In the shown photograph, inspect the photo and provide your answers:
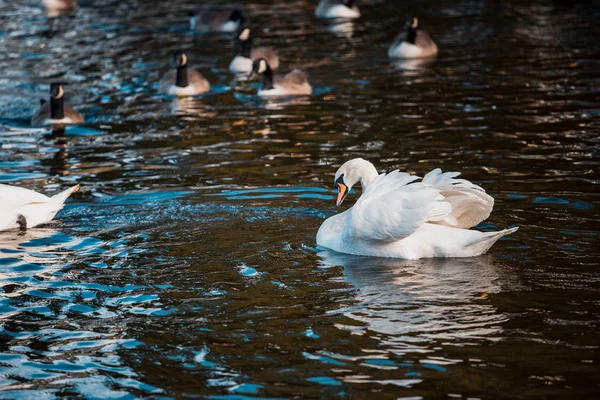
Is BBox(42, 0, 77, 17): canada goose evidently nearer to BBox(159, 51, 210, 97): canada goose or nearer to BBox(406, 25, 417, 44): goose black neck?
BBox(159, 51, 210, 97): canada goose

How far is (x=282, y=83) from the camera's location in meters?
20.6

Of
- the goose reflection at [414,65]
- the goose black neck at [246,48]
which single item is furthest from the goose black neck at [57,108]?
the goose reflection at [414,65]

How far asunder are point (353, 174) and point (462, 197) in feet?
4.50

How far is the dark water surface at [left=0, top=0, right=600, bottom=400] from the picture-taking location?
7727mm

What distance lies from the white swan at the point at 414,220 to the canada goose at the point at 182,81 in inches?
413

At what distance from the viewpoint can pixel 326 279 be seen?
991 cm

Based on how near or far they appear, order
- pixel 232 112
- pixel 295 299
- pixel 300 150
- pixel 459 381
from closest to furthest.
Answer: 1. pixel 459 381
2. pixel 295 299
3. pixel 300 150
4. pixel 232 112

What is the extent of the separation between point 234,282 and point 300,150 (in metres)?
6.56

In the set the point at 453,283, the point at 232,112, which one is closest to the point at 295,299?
the point at 453,283

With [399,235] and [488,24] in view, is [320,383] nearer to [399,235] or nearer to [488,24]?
[399,235]

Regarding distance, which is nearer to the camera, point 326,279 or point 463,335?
point 463,335

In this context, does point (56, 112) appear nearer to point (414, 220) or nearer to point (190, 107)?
point (190, 107)

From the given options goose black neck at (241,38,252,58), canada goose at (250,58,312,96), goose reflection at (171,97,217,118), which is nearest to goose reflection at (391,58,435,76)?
canada goose at (250,58,312,96)

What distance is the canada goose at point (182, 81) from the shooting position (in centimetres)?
2094
